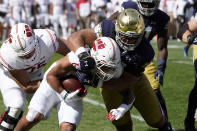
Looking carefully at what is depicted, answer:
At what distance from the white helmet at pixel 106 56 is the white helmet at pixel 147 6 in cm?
141

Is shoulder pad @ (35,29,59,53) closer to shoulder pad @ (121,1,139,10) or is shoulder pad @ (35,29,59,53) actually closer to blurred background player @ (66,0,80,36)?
shoulder pad @ (121,1,139,10)

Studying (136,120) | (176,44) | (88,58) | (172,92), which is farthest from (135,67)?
(176,44)

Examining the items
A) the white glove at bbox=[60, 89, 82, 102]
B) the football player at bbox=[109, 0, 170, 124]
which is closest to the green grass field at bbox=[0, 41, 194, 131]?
the football player at bbox=[109, 0, 170, 124]

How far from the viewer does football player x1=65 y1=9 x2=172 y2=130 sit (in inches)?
181

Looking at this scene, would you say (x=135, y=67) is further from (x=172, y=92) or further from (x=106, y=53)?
(x=172, y=92)

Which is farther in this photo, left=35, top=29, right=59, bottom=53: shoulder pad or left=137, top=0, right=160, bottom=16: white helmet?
left=137, top=0, right=160, bottom=16: white helmet

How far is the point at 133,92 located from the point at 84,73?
0.79 metres

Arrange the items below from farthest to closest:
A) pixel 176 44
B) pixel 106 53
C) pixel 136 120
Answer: pixel 176 44, pixel 136 120, pixel 106 53

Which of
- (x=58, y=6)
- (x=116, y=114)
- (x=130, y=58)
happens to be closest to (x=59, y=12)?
(x=58, y=6)

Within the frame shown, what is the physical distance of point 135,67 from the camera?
465cm

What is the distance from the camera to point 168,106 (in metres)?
7.36

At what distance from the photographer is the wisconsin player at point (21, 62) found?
15.7 ft

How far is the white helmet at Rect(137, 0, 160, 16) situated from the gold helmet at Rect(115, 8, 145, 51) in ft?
3.30

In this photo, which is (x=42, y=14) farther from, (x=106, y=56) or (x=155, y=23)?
(x=106, y=56)
